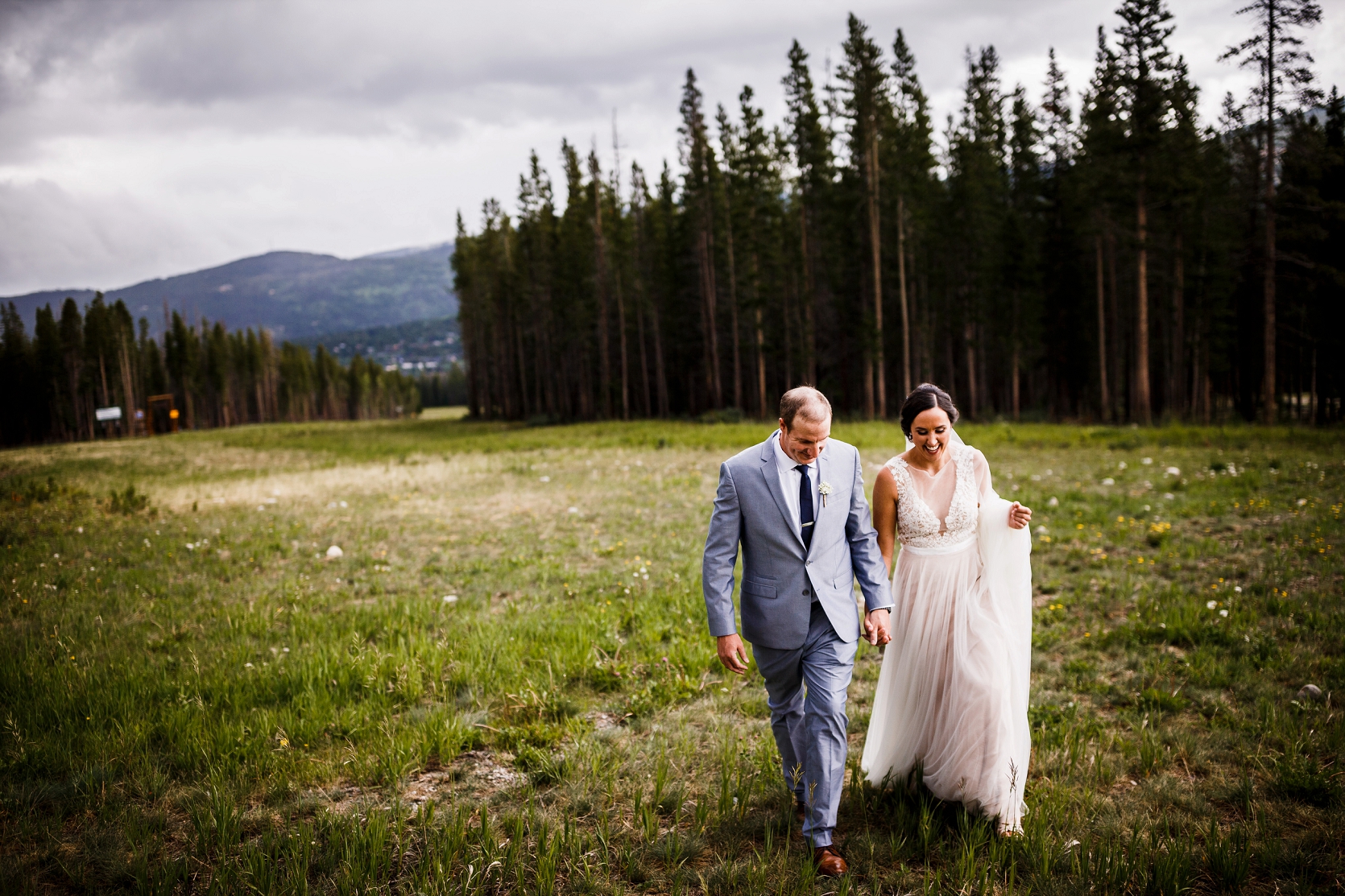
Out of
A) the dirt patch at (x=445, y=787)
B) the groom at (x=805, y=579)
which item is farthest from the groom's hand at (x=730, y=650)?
the dirt patch at (x=445, y=787)

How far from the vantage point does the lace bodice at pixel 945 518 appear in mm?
4004

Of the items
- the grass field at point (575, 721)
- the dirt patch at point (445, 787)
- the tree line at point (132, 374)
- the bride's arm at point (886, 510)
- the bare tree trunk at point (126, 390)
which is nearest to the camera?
the grass field at point (575, 721)

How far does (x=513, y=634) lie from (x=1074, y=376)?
44695 mm

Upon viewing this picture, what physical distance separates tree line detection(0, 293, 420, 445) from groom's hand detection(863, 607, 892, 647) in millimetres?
98053

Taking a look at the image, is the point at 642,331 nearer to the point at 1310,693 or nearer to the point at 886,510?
the point at 1310,693

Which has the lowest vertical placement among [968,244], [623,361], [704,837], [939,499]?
[704,837]

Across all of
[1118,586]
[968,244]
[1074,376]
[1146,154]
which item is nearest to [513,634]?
[1118,586]

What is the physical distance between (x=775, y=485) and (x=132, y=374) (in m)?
119

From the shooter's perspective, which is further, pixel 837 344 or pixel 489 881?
pixel 837 344

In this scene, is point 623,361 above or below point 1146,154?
below

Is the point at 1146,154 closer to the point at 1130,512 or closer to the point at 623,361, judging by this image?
the point at 1130,512

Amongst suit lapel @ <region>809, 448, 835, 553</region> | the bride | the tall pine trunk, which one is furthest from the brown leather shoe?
the tall pine trunk

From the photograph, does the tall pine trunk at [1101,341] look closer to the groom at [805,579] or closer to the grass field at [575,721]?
the grass field at [575,721]

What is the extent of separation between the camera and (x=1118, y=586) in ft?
26.5
